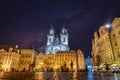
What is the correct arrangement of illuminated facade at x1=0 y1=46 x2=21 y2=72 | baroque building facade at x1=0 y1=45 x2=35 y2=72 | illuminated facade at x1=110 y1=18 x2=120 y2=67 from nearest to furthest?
illuminated facade at x1=110 y1=18 x2=120 y2=67 → illuminated facade at x1=0 y1=46 x2=21 y2=72 → baroque building facade at x1=0 y1=45 x2=35 y2=72

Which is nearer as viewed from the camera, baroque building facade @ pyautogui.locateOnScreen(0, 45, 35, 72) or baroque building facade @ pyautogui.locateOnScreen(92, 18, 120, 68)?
baroque building facade @ pyautogui.locateOnScreen(92, 18, 120, 68)

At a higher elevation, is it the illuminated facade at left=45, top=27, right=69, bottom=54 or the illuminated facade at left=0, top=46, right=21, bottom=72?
the illuminated facade at left=45, top=27, right=69, bottom=54

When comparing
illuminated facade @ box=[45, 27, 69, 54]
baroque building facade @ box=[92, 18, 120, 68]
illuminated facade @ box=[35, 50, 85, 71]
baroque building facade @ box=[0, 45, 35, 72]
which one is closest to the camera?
baroque building facade @ box=[92, 18, 120, 68]

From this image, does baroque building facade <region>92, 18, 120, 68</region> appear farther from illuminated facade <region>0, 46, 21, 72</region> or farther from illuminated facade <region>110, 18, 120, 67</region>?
illuminated facade <region>0, 46, 21, 72</region>

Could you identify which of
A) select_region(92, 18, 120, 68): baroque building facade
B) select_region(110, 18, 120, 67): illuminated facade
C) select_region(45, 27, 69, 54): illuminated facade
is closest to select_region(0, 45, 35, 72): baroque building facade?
select_region(45, 27, 69, 54): illuminated facade

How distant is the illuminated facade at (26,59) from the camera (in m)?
78.9

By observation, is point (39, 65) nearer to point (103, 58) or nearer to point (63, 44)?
point (63, 44)

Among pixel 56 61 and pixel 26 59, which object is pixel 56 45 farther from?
pixel 26 59

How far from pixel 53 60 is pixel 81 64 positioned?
25749 millimetres

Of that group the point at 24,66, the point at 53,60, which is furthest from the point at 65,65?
the point at 24,66

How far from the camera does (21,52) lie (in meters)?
85.6

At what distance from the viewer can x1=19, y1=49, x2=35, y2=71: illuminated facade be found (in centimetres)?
7889

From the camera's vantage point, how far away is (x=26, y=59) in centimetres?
8325

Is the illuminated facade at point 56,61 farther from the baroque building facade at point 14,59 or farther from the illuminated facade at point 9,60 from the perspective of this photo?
the illuminated facade at point 9,60
